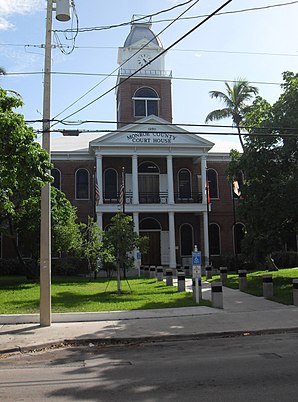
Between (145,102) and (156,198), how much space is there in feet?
28.5

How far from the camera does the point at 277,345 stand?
8.60m

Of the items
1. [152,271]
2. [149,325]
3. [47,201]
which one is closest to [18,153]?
[47,201]

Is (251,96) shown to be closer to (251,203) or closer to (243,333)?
(251,203)

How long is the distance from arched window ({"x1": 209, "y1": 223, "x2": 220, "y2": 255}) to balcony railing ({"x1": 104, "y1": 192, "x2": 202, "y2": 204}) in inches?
102

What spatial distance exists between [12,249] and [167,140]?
553 inches

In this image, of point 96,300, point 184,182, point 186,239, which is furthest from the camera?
point 184,182

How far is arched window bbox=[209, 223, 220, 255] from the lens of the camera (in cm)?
3597

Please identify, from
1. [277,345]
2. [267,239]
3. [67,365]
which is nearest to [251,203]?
[267,239]

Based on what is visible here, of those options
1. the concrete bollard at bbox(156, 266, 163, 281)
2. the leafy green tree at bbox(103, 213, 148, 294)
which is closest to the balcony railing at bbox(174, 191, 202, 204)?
the concrete bollard at bbox(156, 266, 163, 281)

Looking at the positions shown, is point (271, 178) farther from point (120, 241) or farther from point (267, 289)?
point (120, 241)

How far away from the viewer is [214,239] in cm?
3619

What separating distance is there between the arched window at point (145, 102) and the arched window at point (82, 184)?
7105 millimetres

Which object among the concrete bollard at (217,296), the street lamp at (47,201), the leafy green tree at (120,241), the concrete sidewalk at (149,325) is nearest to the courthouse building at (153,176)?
the leafy green tree at (120,241)

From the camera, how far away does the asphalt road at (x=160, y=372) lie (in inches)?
215
